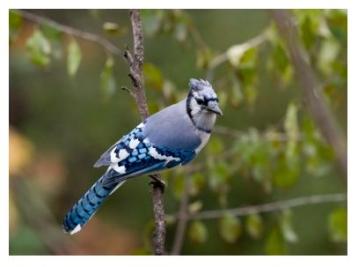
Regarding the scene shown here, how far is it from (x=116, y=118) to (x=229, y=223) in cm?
90

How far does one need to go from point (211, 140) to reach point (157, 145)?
1.91ft

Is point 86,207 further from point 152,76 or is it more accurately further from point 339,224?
point 339,224

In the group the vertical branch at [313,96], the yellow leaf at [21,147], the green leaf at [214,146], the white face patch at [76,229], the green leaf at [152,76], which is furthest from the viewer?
the yellow leaf at [21,147]

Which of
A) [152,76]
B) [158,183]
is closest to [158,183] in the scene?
[158,183]

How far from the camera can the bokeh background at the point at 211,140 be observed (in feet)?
5.66

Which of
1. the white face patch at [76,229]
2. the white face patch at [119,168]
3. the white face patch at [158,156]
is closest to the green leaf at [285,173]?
the white face patch at [158,156]

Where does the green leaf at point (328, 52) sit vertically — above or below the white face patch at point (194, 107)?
above

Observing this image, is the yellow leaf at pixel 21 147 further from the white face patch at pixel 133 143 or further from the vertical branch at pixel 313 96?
the vertical branch at pixel 313 96

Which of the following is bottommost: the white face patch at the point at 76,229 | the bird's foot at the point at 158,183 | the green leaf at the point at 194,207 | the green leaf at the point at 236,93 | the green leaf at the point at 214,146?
the green leaf at the point at 194,207

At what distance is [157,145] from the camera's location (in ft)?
4.09

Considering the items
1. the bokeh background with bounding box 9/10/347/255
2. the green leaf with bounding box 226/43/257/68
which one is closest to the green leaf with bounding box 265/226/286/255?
the bokeh background with bounding box 9/10/347/255

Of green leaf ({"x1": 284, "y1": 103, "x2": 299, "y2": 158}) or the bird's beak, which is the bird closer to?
the bird's beak

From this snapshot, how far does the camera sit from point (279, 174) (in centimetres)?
184
